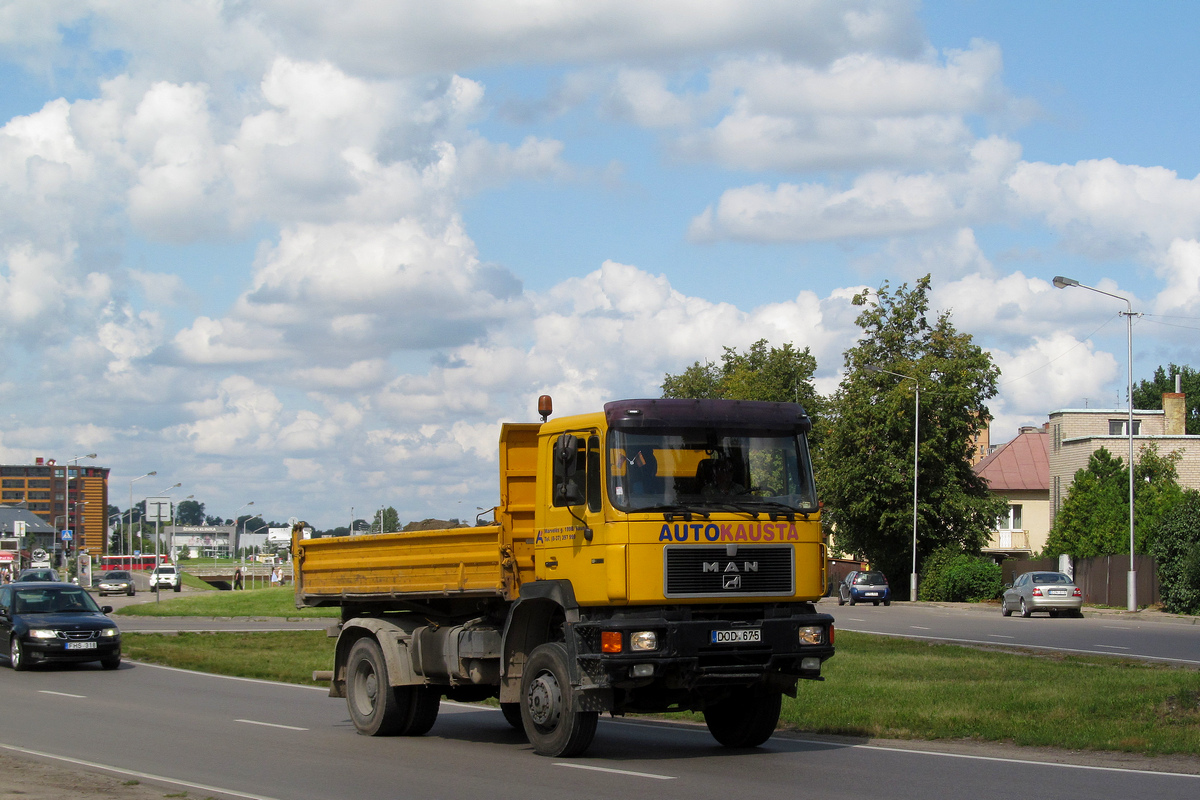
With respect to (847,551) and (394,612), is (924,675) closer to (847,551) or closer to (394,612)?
(394,612)

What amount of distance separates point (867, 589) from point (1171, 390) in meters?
67.4

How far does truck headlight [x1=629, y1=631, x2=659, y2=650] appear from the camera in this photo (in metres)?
10.7

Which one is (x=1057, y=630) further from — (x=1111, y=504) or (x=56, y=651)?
(x=1111, y=504)

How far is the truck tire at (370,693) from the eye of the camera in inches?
533

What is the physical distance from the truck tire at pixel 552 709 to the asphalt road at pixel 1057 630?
13761mm

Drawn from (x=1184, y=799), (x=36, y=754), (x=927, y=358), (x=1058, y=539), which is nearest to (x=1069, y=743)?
(x=1184, y=799)

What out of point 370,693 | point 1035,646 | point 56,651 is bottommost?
point 1035,646

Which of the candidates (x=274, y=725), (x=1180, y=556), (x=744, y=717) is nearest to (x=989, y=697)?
(x=744, y=717)

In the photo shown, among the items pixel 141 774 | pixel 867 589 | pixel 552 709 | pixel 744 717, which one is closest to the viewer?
pixel 141 774

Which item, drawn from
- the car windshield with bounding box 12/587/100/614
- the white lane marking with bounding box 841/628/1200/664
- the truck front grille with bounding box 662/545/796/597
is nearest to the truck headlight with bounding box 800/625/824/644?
the truck front grille with bounding box 662/545/796/597

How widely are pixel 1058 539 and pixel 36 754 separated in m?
52.5

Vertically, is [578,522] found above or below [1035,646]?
above

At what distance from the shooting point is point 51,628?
22078 millimetres

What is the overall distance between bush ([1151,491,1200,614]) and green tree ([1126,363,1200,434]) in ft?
223
